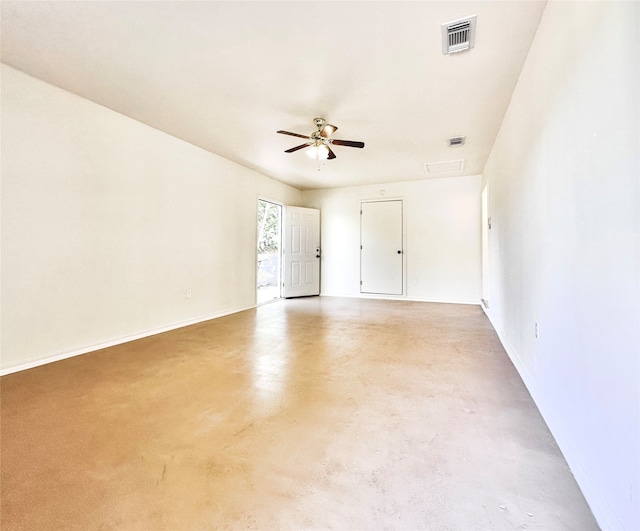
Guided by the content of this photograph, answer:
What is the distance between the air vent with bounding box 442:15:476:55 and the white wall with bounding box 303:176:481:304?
4054mm

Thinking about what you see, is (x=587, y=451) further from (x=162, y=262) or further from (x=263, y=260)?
(x=263, y=260)

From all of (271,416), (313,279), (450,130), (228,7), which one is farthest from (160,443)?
(313,279)

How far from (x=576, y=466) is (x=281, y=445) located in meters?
1.32

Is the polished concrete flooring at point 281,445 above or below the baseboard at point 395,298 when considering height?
below

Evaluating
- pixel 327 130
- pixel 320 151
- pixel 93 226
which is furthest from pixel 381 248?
pixel 93 226

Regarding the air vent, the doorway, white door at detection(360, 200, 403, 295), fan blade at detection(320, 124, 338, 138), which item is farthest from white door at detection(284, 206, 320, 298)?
the air vent

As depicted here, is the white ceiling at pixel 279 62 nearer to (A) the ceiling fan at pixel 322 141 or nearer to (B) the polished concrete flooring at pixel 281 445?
(A) the ceiling fan at pixel 322 141

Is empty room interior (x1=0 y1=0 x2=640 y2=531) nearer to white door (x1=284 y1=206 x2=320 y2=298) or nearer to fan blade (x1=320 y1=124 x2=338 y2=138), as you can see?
fan blade (x1=320 y1=124 x2=338 y2=138)

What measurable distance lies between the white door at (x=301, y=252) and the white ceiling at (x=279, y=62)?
283cm

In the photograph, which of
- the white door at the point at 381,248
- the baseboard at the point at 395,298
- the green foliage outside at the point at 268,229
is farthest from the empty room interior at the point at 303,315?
the green foliage outside at the point at 268,229

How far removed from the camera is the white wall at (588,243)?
0.96 m

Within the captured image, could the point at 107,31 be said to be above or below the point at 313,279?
above

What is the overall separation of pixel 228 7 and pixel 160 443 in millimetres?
2489

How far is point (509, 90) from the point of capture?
2.77 metres
